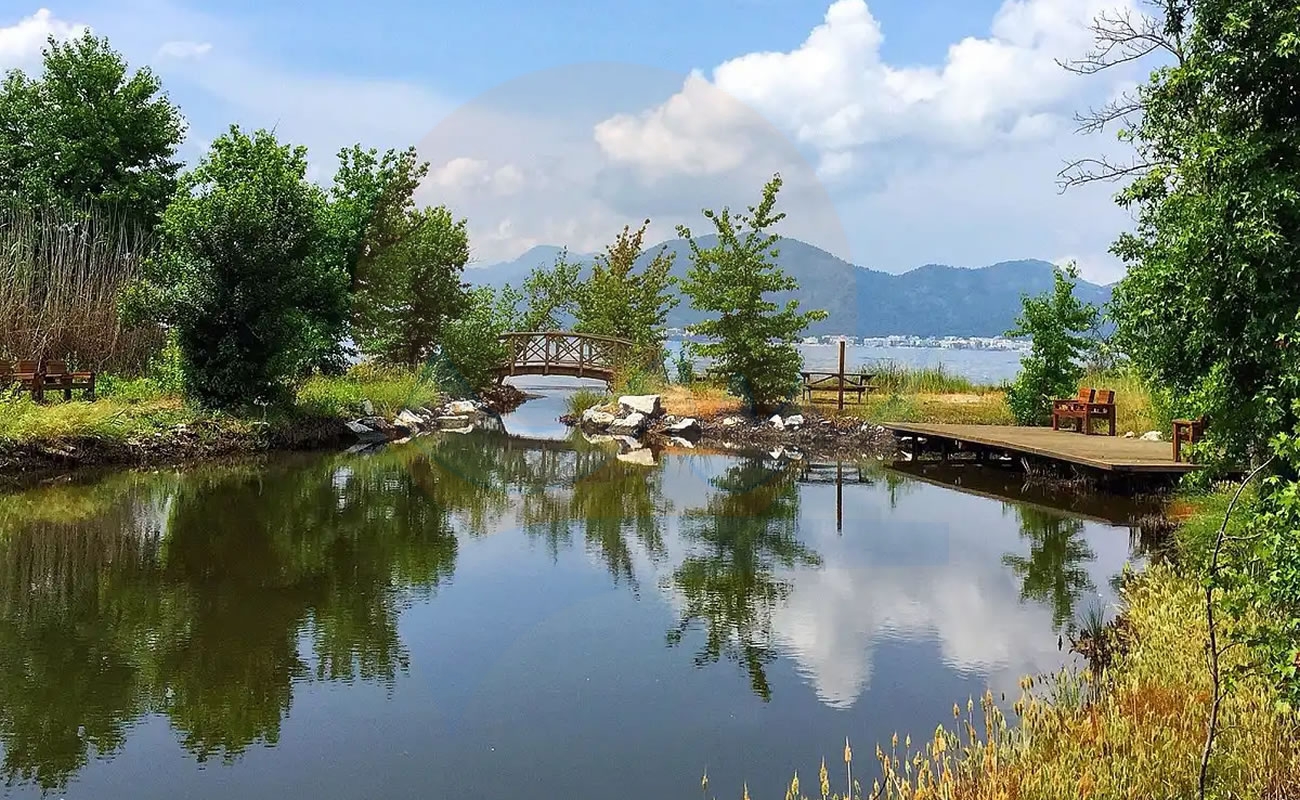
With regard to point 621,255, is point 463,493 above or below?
below

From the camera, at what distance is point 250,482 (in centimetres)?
1402

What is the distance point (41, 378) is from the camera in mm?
16625

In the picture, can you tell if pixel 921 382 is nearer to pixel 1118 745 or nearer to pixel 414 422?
pixel 414 422

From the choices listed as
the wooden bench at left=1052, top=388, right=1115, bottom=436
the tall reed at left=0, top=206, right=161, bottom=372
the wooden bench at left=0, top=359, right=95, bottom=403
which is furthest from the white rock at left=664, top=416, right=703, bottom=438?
the wooden bench at left=0, top=359, right=95, bottom=403

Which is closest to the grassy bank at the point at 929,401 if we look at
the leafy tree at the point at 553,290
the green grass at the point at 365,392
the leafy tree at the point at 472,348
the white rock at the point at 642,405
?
the white rock at the point at 642,405

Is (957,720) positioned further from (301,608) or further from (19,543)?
(19,543)

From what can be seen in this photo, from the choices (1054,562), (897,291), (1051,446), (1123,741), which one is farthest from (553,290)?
(897,291)

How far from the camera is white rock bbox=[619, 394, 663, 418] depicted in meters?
23.4

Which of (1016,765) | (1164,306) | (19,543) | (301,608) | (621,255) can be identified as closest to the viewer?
(1016,765)

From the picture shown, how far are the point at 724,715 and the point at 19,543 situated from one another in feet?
25.1

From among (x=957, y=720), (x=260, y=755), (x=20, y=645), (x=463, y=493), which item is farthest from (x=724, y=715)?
(x=463, y=493)

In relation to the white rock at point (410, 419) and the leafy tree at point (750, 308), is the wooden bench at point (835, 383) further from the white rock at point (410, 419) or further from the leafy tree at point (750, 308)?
the white rock at point (410, 419)

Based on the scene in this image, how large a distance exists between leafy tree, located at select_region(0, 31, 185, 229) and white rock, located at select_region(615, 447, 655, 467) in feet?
45.8

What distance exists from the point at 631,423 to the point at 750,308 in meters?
3.87
